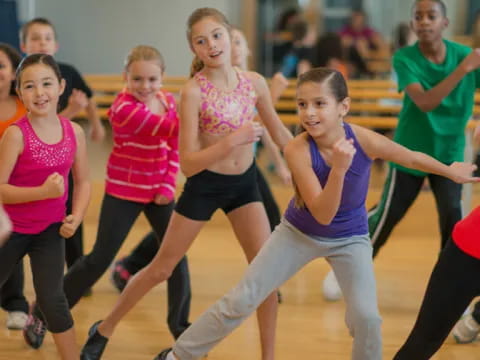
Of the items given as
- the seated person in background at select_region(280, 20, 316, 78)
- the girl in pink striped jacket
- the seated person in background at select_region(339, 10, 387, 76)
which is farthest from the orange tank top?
the seated person in background at select_region(339, 10, 387, 76)

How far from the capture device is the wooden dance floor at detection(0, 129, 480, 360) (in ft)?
11.7

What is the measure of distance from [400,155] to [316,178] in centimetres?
31

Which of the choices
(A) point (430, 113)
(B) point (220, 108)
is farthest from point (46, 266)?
(A) point (430, 113)

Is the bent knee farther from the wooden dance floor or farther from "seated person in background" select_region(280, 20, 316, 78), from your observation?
"seated person in background" select_region(280, 20, 316, 78)

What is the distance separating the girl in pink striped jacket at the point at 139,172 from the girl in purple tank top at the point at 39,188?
466 mm

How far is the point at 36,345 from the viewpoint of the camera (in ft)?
11.7

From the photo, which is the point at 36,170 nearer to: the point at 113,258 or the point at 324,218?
the point at 113,258

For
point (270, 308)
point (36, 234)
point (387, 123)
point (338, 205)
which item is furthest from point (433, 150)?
point (387, 123)

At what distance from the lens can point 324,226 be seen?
8.91ft

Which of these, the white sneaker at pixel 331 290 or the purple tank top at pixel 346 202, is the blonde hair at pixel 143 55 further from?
the white sneaker at pixel 331 290

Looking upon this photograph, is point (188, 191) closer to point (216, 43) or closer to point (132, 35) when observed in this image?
point (216, 43)

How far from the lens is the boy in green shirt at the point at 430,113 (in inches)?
149

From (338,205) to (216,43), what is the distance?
83cm

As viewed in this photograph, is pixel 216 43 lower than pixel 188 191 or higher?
higher
